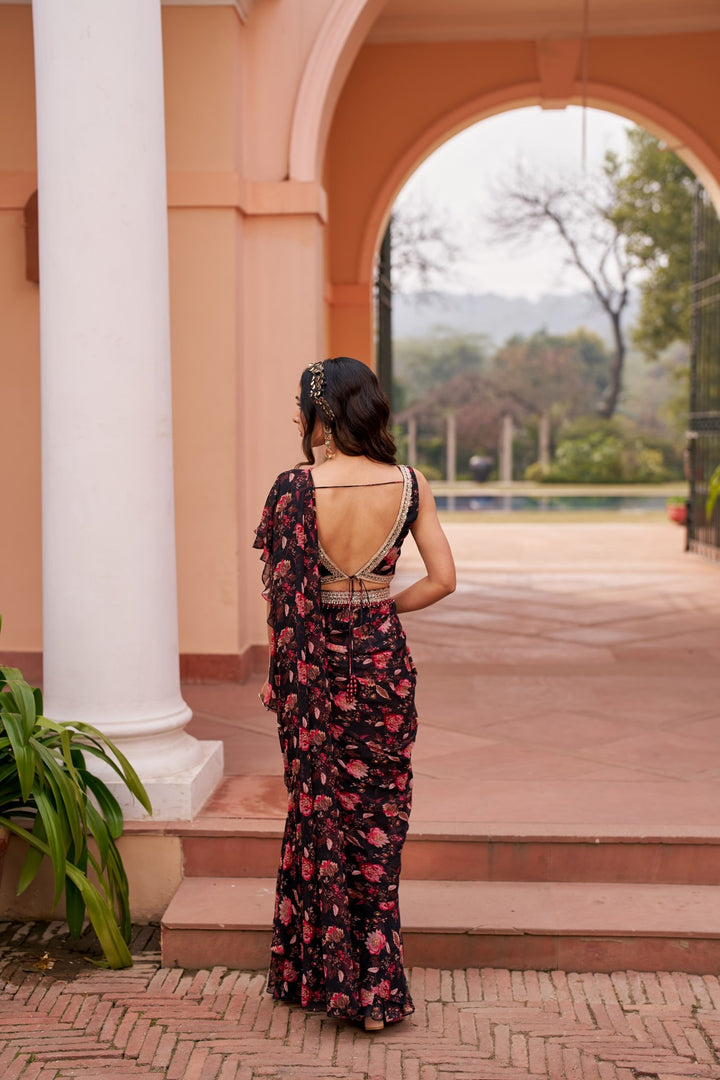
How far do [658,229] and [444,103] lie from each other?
16.6 m

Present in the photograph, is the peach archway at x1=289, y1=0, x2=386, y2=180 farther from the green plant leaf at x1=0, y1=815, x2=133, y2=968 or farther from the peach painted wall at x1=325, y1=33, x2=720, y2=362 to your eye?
the peach painted wall at x1=325, y1=33, x2=720, y2=362

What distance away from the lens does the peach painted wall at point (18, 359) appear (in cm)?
561

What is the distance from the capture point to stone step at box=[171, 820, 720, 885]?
356 centimetres

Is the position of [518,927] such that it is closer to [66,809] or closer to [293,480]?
[66,809]

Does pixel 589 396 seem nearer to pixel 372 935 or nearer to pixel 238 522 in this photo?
pixel 238 522

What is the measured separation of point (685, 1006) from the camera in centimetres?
310

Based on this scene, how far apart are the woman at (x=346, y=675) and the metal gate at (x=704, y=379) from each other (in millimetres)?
8851

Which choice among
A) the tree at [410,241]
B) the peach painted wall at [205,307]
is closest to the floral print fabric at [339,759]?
the peach painted wall at [205,307]

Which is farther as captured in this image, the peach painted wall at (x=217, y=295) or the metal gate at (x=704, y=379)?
the metal gate at (x=704, y=379)

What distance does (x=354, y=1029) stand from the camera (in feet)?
9.75

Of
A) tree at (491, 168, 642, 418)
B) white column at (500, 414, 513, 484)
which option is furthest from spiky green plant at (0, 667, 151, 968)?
white column at (500, 414, 513, 484)

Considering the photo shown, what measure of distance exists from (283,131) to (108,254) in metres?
2.40

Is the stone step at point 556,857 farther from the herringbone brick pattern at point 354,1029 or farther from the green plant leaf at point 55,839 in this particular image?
the green plant leaf at point 55,839

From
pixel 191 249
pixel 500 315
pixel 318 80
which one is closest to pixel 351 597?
pixel 191 249
